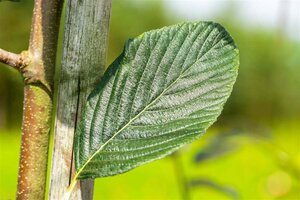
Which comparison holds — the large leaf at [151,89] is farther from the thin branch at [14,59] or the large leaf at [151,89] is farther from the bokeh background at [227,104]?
the bokeh background at [227,104]

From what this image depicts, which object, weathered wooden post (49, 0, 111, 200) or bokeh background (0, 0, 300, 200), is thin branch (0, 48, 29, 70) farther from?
bokeh background (0, 0, 300, 200)

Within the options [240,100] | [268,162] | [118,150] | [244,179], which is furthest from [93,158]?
[240,100]

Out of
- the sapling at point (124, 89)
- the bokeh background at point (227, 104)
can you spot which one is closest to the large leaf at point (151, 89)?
the sapling at point (124, 89)

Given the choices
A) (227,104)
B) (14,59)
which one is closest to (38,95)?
(14,59)

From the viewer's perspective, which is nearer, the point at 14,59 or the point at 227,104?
the point at 14,59

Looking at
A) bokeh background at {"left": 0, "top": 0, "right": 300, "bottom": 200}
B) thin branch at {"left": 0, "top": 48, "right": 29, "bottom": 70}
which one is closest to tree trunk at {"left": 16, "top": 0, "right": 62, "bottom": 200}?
thin branch at {"left": 0, "top": 48, "right": 29, "bottom": 70}

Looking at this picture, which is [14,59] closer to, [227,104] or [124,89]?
[124,89]

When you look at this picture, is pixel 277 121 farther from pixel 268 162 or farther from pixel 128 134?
pixel 128 134
